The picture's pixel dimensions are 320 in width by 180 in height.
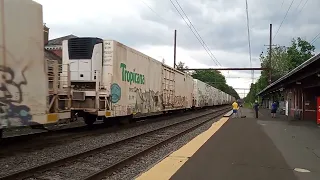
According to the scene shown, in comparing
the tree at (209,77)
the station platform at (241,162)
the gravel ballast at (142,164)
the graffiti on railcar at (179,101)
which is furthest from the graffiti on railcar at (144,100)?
the tree at (209,77)

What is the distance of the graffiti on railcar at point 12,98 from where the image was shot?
7507mm

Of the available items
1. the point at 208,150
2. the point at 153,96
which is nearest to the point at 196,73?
the point at 153,96

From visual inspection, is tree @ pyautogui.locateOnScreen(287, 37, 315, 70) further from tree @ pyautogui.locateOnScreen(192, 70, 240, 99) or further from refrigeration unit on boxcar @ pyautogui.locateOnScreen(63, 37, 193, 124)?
tree @ pyautogui.locateOnScreen(192, 70, 240, 99)

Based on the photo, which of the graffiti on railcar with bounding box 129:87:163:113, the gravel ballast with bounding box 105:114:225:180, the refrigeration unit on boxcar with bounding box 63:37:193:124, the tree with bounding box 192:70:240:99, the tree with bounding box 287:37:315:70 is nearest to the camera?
the gravel ballast with bounding box 105:114:225:180

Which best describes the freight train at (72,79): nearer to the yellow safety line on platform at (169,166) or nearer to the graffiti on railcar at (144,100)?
→ the graffiti on railcar at (144,100)

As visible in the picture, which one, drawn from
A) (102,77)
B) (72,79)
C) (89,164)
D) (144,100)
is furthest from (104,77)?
(89,164)

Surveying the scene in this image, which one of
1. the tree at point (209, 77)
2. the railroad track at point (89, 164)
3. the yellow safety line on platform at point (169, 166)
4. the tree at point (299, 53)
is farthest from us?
the tree at point (209, 77)

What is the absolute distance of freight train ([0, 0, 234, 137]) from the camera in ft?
25.4

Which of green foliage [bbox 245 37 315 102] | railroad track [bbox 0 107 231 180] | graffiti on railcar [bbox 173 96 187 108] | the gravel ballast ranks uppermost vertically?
green foliage [bbox 245 37 315 102]

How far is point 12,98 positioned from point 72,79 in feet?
20.5

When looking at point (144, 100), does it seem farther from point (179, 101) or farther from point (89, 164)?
point (89, 164)

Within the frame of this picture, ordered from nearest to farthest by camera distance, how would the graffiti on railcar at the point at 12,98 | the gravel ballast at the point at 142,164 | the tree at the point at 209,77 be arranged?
the gravel ballast at the point at 142,164 → the graffiti on railcar at the point at 12,98 → the tree at the point at 209,77

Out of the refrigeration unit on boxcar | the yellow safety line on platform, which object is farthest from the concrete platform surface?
the refrigeration unit on boxcar

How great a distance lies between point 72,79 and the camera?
45.8 ft
